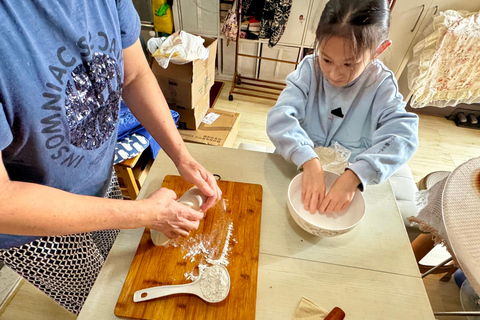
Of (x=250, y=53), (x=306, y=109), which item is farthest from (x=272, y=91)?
(x=306, y=109)

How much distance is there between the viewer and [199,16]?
2.44 meters

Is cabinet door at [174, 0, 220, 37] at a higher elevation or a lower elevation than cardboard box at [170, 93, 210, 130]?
higher

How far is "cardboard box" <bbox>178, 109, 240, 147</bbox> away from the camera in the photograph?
191 cm

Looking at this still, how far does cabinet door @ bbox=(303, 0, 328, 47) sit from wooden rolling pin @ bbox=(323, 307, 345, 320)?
87.3 inches

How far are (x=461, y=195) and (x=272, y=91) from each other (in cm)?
221

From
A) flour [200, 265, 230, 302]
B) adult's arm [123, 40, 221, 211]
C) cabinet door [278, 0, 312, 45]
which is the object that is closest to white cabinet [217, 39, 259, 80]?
cabinet door [278, 0, 312, 45]

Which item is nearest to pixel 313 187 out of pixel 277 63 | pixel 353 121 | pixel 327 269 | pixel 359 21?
pixel 327 269

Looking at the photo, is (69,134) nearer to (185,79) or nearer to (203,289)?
(203,289)

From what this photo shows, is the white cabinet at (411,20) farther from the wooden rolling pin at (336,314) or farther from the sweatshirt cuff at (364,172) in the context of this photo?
the wooden rolling pin at (336,314)

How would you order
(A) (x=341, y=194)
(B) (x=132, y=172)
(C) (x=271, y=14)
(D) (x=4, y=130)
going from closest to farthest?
(D) (x=4, y=130)
(A) (x=341, y=194)
(B) (x=132, y=172)
(C) (x=271, y=14)

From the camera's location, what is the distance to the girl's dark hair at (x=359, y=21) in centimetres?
Answer: 68

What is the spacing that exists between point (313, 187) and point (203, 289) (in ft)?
1.25

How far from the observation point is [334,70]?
2.59 feet

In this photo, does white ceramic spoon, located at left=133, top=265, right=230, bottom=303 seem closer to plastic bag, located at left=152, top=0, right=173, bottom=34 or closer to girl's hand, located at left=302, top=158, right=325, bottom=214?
girl's hand, located at left=302, top=158, right=325, bottom=214
